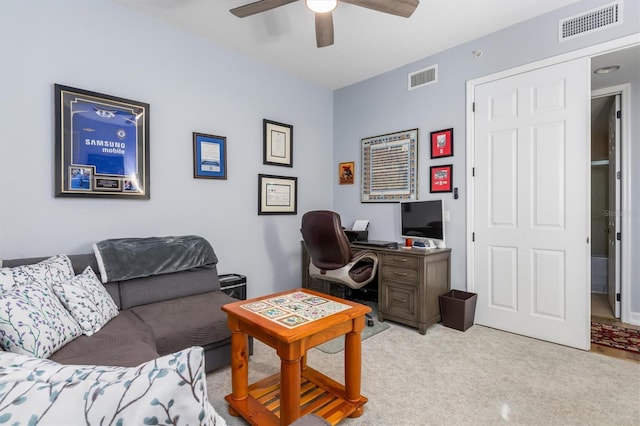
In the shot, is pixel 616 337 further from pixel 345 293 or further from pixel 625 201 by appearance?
pixel 345 293

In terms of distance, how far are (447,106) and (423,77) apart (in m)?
0.48

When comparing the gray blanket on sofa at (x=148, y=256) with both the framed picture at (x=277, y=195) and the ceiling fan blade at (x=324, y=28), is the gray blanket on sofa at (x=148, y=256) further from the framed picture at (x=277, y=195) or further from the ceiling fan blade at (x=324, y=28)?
the ceiling fan blade at (x=324, y=28)

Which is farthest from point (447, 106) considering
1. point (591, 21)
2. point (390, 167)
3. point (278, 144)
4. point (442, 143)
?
point (278, 144)

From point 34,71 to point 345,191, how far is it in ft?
10.8

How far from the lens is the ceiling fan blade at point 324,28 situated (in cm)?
229

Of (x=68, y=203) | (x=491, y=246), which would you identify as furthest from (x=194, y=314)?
(x=491, y=246)

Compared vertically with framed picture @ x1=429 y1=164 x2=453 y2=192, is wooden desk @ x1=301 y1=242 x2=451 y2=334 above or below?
below

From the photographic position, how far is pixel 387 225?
3934 mm

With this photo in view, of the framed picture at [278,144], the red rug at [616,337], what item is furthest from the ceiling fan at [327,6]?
→ the red rug at [616,337]

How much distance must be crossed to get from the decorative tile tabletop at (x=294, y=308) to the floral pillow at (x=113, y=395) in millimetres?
A: 1080

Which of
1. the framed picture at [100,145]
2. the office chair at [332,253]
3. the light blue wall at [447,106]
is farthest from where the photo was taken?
the office chair at [332,253]

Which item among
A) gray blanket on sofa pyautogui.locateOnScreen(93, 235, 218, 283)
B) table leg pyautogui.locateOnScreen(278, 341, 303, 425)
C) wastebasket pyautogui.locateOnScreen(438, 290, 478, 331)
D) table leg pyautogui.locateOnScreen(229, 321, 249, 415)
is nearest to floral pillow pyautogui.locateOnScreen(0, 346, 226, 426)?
table leg pyautogui.locateOnScreen(278, 341, 303, 425)

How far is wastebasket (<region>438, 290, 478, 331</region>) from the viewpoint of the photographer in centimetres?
300

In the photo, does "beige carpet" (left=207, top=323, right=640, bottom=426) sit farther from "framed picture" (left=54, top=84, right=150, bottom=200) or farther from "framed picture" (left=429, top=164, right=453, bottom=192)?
"framed picture" (left=54, top=84, right=150, bottom=200)
